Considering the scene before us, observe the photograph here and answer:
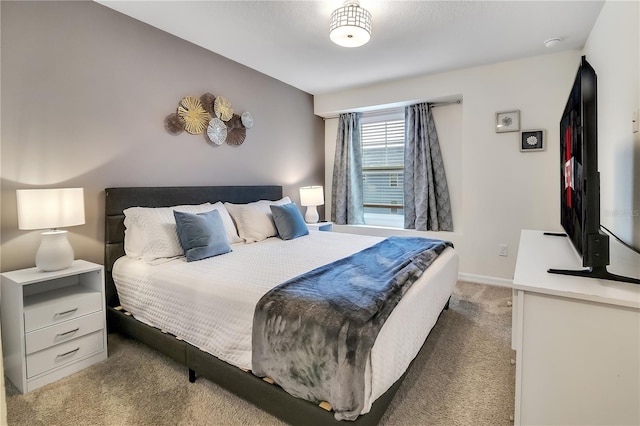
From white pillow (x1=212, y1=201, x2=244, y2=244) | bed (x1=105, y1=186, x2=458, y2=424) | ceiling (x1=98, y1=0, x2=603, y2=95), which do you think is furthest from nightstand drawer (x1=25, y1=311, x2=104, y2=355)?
ceiling (x1=98, y1=0, x2=603, y2=95)

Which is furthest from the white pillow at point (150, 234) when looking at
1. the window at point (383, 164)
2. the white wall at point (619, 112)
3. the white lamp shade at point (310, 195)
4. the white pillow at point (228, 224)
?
the window at point (383, 164)

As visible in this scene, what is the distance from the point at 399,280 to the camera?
1742mm

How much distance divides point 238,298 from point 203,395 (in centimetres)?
63

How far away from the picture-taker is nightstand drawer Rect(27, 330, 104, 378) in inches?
72.2

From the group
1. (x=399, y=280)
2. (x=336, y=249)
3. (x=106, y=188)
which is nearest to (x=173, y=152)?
(x=106, y=188)

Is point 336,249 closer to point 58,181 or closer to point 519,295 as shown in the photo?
point 519,295

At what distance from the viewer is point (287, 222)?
3195mm

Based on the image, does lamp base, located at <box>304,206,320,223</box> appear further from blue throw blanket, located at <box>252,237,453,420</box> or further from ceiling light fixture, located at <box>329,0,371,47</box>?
blue throw blanket, located at <box>252,237,453,420</box>

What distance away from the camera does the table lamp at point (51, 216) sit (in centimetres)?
184

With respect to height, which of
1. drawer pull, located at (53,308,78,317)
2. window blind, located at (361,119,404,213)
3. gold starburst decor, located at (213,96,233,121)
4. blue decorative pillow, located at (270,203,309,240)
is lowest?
drawer pull, located at (53,308,78,317)

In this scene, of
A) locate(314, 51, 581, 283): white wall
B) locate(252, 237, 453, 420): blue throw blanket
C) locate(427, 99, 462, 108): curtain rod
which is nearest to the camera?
locate(252, 237, 453, 420): blue throw blanket

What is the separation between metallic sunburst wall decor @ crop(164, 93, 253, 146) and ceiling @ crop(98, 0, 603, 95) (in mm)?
534

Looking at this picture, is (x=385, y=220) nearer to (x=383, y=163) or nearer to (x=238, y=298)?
(x=383, y=163)

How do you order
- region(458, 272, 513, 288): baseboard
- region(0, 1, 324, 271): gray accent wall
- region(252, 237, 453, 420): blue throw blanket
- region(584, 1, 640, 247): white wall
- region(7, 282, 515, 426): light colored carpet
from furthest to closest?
region(458, 272, 513, 288): baseboard → region(0, 1, 324, 271): gray accent wall → region(584, 1, 640, 247): white wall → region(7, 282, 515, 426): light colored carpet → region(252, 237, 453, 420): blue throw blanket
